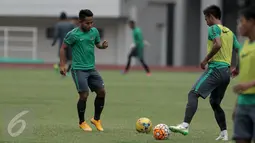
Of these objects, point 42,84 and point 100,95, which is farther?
point 42,84

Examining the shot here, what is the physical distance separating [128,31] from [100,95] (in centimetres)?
3460

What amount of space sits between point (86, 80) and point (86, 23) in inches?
36.1

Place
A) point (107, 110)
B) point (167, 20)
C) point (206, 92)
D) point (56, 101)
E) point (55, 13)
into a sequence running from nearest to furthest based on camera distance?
1. point (206, 92)
2. point (107, 110)
3. point (56, 101)
4. point (55, 13)
5. point (167, 20)

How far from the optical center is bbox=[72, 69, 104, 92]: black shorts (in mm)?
11703

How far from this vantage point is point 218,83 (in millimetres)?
10516

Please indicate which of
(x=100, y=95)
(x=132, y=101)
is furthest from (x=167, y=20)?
(x=100, y=95)

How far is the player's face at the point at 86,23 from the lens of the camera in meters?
11.6

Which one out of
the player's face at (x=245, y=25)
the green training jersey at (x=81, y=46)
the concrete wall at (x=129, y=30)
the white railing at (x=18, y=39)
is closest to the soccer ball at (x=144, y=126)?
the green training jersey at (x=81, y=46)

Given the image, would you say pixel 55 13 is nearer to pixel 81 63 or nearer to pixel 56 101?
pixel 56 101

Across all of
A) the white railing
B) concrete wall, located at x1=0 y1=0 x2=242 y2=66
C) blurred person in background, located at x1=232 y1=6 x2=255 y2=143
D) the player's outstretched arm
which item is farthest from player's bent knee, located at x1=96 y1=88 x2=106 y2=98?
the white railing

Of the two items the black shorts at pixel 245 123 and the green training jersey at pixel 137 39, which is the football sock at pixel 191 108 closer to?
the black shorts at pixel 245 123

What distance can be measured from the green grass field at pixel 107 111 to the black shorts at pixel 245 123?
128 inches

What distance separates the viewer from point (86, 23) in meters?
11.7

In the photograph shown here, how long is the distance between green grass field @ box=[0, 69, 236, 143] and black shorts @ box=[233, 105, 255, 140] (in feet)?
10.7
